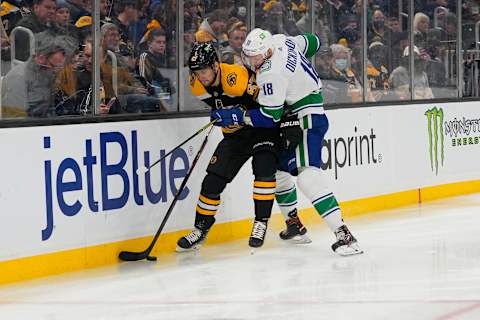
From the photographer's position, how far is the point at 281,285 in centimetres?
624

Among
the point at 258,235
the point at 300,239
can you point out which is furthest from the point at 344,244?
the point at 300,239

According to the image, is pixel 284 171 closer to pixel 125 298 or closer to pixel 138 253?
pixel 138 253

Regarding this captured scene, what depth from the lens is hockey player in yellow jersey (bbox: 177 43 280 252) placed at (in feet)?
24.1

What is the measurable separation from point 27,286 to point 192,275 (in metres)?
0.94

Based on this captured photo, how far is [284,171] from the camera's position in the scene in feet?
25.5

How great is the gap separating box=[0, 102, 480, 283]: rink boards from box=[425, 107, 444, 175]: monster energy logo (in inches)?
29.7

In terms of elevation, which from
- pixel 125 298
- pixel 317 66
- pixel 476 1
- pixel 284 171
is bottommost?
pixel 125 298

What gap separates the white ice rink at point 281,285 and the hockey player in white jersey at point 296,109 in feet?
1.09

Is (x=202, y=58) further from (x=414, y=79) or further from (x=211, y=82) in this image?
(x=414, y=79)

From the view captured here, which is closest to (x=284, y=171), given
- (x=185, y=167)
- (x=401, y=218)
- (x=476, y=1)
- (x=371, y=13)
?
(x=185, y=167)

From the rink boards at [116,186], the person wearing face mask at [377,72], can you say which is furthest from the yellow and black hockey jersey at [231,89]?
the person wearing face mask at [377,72]

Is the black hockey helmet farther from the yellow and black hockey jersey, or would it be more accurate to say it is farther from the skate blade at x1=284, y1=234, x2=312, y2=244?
the skate blade at x1=284, y1=234, x2=312, y2=244

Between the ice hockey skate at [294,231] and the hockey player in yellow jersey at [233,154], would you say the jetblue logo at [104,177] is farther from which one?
the ice hockey skate at [294,231]

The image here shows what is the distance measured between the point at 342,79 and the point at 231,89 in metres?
2.72
